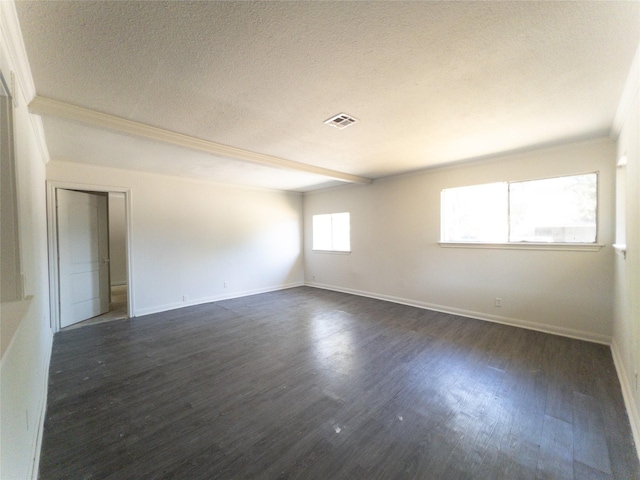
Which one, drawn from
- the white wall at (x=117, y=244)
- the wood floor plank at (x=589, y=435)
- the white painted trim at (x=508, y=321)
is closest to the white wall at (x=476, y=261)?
the white painted trim at (x=508, y=321)

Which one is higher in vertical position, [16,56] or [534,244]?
[16,56]

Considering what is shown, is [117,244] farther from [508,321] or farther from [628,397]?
[628,397]

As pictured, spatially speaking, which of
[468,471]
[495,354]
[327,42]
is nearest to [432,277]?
[495,354]

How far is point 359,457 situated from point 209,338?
8.41 ft

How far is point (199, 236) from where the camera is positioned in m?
5.21

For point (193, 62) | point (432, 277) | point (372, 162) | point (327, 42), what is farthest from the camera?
point (432, 277)

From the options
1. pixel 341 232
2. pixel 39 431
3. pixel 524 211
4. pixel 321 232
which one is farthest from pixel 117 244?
pixel 524 211

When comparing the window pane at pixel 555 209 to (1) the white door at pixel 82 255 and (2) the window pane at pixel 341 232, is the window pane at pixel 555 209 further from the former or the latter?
(1) the white door at pixel 82 255

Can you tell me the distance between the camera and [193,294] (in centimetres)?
512

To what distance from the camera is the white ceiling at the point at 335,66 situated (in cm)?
135

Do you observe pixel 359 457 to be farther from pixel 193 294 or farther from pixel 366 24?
pixel 193 294

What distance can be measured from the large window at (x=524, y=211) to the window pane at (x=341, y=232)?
7.36ft

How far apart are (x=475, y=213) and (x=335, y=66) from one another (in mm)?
3526

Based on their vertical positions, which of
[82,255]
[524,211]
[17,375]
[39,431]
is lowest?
[39,431]
